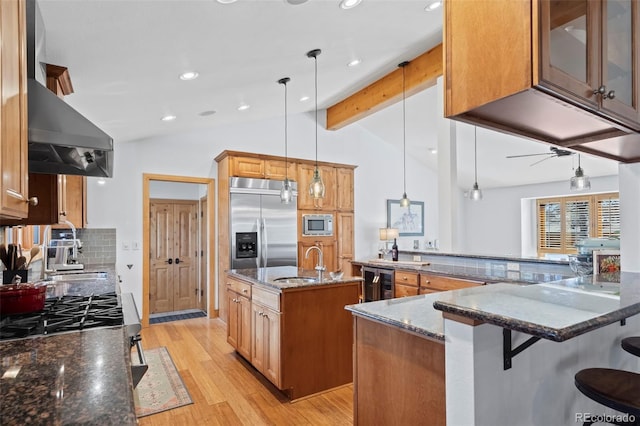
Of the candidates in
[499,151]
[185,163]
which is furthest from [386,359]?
[499,151]

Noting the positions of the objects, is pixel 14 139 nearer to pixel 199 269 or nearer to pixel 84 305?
pixel 84 305

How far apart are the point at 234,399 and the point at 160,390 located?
0.67m

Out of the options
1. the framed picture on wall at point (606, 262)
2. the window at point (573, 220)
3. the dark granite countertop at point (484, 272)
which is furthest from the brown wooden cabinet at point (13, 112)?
the window at point (573, 220)

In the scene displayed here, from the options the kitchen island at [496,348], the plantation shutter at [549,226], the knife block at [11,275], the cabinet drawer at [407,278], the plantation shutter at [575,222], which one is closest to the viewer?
the kitchen island at [496,348]

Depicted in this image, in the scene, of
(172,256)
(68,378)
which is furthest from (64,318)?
(172,256)

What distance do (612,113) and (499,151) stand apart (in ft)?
18.8

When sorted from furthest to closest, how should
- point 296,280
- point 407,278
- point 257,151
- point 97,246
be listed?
point 257,151 < point 97,246 < point 407,278 < point 296,280

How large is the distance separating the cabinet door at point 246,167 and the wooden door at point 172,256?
149cm

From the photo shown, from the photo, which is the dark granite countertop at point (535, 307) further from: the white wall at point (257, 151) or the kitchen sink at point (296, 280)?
the white wall at point (257, 151)

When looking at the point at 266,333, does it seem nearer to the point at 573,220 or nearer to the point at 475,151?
the point at 475,151

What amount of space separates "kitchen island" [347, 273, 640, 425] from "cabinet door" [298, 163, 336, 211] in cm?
405

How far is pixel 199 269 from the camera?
240 inches

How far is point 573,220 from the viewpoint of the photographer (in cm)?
696

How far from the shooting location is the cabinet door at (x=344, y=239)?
627 centimetres
